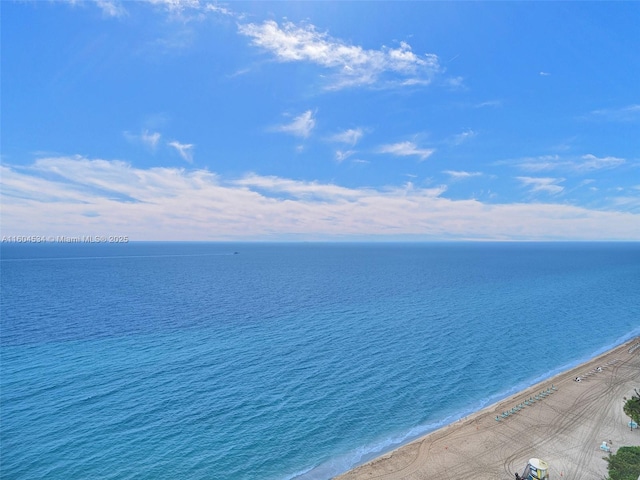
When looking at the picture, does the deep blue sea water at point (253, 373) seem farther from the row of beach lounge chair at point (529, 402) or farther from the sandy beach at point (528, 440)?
the row of beach lounge chair at point (529, 402)

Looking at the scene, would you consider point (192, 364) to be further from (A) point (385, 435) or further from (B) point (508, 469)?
(B) point (508, 469)

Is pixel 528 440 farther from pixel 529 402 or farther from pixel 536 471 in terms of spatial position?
pixel 529 402

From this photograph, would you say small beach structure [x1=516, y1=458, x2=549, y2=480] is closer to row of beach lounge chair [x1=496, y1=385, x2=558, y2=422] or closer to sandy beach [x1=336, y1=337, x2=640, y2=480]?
sandy beach [x1=336, y1=337, x2=640, y2=480]

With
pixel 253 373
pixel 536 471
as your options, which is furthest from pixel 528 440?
pixel 253 373

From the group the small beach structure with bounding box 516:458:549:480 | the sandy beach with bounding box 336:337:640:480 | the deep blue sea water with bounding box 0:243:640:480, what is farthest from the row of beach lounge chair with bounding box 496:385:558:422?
the small beach structure with bounding box 516:458:549:480

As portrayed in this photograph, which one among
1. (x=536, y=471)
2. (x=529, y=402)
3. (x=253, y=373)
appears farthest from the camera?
(x=253, y=373)

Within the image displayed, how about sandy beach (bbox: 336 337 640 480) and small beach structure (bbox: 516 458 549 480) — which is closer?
small beach structure (bbox: 516 458 549 480)
